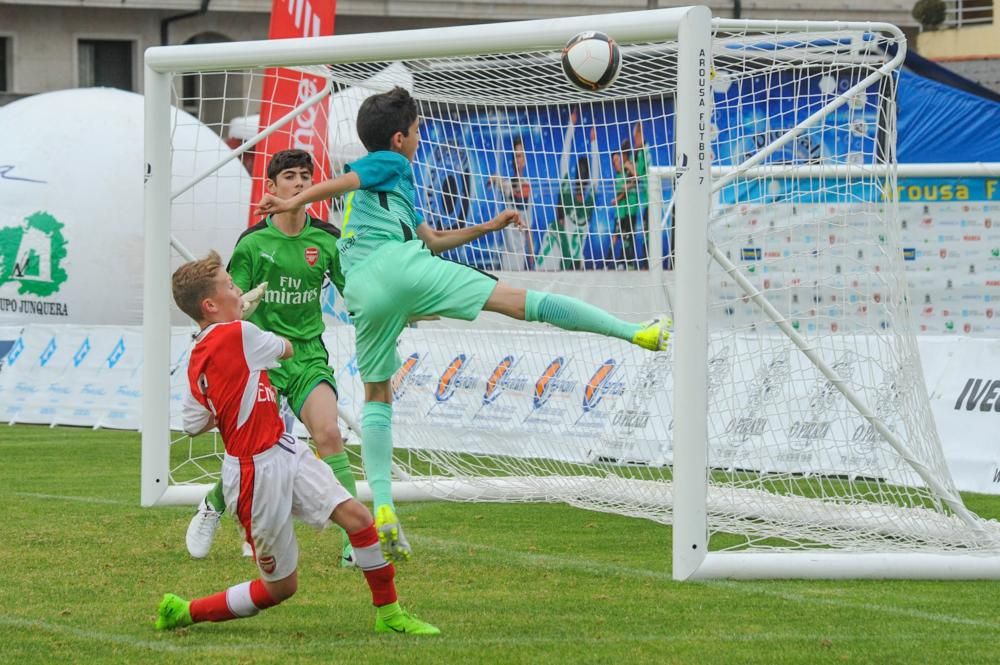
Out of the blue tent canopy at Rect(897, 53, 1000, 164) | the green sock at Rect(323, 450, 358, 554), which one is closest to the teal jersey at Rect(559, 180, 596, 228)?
the green sock at Rect(323, 450, 358, 554)

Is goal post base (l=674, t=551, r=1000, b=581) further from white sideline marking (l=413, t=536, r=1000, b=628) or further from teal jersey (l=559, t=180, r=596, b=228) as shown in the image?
teal jersey (l=559, t=180, r=596, b=228)

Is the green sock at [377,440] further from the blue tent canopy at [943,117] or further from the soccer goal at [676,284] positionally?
the blue tent canopy at [943,117]

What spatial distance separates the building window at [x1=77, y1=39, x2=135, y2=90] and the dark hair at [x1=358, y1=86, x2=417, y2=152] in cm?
3409

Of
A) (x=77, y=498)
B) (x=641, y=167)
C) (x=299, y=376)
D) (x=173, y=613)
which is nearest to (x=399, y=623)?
(x=173, y=613)

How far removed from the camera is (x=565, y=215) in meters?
11.2

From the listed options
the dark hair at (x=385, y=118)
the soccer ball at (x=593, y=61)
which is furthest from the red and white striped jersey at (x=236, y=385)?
the soccer ball at (x=593, y=61)

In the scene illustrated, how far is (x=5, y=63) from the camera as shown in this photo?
3944cm

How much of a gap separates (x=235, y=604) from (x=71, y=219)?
16.8m

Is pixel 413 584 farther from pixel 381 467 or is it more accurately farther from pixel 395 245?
pixel 395 245

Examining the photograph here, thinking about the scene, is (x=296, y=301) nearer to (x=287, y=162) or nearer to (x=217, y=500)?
(x=287, y=162)

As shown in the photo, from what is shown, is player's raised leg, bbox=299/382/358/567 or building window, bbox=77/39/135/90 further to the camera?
building window, bbox=77/39/135/90

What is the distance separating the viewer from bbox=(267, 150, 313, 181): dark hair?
8.13 metres

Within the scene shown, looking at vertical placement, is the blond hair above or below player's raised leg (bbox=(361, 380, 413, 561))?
above

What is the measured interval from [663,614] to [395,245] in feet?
7.04
